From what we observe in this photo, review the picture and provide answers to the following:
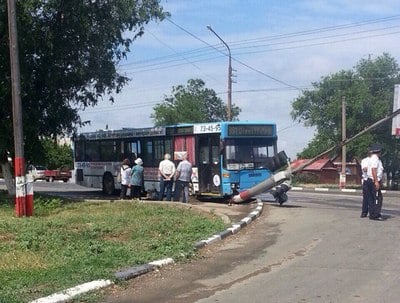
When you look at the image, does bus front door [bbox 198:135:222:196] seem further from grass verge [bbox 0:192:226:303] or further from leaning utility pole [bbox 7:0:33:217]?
leaning utility pole [bbox 7:0:33:217]

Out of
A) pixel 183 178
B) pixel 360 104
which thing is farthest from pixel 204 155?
pixel 360 104

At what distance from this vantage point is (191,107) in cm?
6209

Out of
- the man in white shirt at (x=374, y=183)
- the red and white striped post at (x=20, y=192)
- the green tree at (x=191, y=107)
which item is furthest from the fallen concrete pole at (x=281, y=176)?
the green tree at (x=191, y=107)

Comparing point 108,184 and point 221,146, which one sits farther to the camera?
point 108,184

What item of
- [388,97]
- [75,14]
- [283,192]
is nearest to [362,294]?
[283,192]

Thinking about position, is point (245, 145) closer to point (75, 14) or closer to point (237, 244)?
point (75, 14)

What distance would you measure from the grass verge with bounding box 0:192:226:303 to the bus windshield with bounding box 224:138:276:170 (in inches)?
188

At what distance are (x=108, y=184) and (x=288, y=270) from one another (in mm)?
21182

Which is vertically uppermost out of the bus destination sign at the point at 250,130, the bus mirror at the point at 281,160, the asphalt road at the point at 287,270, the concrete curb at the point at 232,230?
the bus destination sign at the point at 250,130

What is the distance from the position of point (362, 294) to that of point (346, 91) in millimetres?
42244

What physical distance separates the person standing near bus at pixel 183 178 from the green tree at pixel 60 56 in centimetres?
564

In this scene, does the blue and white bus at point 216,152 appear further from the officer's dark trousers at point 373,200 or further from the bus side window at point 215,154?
the officer's dark trousers at point 373,200

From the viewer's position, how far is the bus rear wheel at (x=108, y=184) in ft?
97.9

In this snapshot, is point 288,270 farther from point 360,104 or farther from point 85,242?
point 360,104
